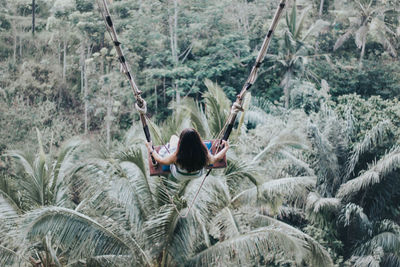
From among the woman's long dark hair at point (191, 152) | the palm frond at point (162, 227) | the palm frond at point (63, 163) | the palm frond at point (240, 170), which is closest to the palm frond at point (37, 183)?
the palm frond at point (63, 163)

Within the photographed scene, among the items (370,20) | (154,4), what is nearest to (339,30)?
(370,20)

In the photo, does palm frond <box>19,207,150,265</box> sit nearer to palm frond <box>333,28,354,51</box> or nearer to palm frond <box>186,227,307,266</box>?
palm frond <box>186,227,307,266</box>

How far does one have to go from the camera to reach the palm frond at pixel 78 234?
6195mm

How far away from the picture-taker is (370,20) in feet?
68.1

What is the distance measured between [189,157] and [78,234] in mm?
3567

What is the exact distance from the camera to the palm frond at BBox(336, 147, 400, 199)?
11320 mm

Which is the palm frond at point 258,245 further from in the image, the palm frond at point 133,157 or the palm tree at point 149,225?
the palm frond at point 133,157

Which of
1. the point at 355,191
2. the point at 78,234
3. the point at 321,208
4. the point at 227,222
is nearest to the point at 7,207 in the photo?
the point at 78,234

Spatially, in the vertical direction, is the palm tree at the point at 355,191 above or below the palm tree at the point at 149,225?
below

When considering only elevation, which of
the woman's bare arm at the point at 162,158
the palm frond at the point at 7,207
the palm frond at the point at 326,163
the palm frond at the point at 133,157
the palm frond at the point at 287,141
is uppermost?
the woman's bare arm at the point at 162,158

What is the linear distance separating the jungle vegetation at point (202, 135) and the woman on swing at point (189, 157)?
1.58 metres

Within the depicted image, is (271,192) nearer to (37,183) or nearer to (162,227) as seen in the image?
(162,227)

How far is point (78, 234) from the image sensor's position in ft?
21.9

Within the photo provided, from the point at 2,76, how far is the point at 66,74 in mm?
2747
